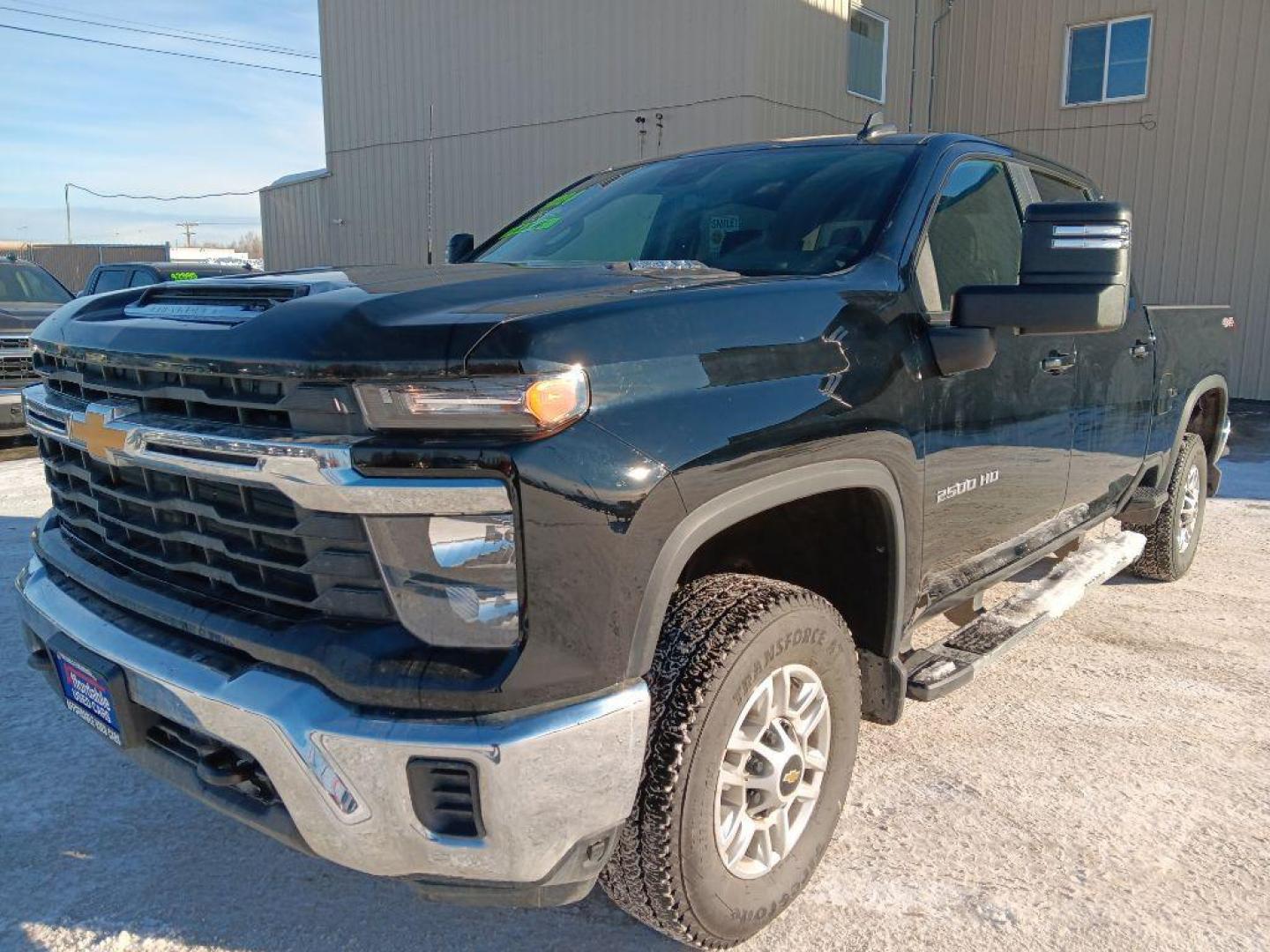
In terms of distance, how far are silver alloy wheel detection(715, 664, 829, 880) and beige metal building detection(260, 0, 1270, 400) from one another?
31.6 ft

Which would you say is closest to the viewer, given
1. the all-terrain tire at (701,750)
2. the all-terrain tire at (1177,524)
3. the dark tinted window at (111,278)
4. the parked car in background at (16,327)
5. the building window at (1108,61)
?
the all-terrain tire at (701,750)

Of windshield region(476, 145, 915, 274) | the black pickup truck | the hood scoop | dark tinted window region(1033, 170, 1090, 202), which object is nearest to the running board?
the black pickup truck

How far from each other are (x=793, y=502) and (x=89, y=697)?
5.66 feet

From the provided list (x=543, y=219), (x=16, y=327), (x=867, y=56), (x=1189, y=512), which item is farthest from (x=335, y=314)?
(x=867, y=56)

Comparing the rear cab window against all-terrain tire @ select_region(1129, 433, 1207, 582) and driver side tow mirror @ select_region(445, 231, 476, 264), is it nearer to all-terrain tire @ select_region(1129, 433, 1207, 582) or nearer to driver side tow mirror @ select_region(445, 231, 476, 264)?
driver side tow mirror @ select_region(445, 231, 476, 264)

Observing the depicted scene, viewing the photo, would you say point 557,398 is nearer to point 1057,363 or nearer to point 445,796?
point 445,796

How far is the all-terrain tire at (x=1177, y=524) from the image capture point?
5.10 m

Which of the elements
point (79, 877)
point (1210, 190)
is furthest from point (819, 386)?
point (1210, 190)

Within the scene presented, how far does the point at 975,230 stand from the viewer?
3250 mm

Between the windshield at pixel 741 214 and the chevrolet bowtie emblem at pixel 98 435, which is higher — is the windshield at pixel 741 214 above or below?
above

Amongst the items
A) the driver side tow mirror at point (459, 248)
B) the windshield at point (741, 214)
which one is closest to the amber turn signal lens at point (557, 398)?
the windshield at point (741, 214)

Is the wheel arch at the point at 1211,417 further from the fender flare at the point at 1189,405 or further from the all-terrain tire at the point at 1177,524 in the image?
the all-terrain tire at the point at 1177,524

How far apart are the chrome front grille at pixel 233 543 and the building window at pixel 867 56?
486 inches

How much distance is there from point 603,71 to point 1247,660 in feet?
36.7
